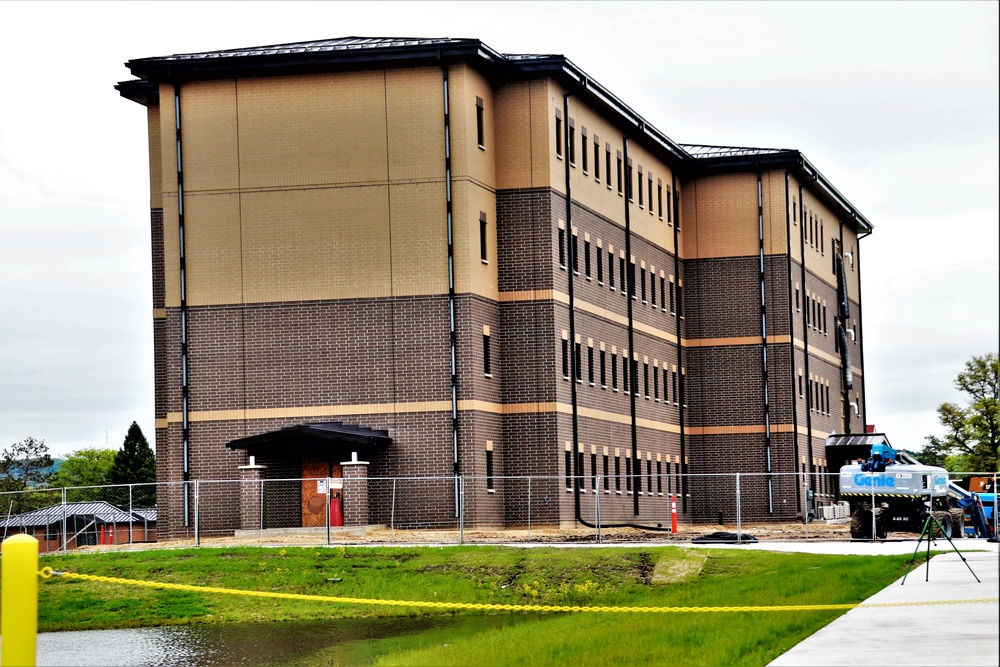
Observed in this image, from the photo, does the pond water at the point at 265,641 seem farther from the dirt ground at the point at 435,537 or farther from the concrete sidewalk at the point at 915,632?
the dirt ground at the point at 435,537

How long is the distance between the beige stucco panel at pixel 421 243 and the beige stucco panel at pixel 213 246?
4990 mm

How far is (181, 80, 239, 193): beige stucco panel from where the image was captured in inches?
2088

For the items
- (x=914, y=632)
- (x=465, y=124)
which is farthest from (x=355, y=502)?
(x=914, y=632)

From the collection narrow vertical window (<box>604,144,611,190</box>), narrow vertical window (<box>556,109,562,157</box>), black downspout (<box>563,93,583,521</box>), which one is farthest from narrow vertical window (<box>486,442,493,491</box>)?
narrow vertical window (<box>604,144,611,190</box>)

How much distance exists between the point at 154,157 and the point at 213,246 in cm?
782

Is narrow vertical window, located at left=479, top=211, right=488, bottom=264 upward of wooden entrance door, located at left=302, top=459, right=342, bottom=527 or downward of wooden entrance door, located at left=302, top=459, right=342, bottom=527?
upward

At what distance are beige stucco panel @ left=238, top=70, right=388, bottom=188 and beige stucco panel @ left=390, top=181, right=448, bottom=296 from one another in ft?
4.58

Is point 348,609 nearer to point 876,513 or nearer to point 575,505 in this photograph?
point 876,513

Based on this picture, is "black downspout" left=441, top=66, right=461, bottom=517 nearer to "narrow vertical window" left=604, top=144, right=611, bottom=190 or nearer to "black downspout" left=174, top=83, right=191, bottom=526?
"black downspout" left=174, top=83, right=191, bottom=526

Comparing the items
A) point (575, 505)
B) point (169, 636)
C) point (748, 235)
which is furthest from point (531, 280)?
point (169, 636)

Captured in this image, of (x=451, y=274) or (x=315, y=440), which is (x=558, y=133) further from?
(x=315, y=440)

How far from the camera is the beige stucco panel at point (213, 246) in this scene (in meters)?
52.9

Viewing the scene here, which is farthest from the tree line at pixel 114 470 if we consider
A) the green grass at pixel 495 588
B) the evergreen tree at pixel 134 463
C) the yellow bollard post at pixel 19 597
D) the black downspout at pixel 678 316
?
the yellow bollard post at pixel 19 597

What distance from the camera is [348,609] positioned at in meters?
33.6
